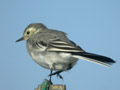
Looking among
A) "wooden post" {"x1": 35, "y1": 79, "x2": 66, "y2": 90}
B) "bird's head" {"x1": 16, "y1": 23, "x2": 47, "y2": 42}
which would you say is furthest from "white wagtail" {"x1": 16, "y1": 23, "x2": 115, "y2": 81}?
"wooden post" {"x1": 35, "y1": 79, "x2": 66, "y2": 90}

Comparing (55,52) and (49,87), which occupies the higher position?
(55,52)

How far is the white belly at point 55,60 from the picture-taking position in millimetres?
7621

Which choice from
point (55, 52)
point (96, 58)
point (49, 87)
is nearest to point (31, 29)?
point (55, 52)

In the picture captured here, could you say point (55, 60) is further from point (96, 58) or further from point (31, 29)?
point (31, 29)

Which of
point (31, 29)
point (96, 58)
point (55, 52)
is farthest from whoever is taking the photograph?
point (31, 29)

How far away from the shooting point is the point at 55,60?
302 inches

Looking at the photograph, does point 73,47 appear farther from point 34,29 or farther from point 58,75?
point 34,29

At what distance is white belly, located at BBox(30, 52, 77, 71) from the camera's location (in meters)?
7.62

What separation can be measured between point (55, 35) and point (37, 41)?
0.60 meters

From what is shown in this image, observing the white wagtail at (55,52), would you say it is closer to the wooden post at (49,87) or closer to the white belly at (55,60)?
the white belly at (55,60)

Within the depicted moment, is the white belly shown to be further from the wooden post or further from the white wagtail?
the wooden post

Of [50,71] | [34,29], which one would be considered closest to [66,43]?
[50,71]

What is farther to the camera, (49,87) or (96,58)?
(96,58)

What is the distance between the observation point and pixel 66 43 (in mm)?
7715
